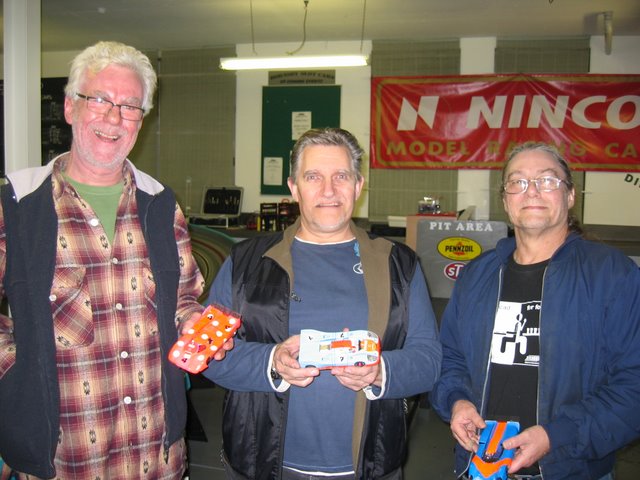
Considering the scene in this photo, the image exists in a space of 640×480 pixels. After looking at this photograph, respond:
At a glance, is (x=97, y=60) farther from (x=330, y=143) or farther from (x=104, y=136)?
(x=330, y=143)

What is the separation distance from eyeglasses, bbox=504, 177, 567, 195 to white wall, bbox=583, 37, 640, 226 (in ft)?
20.2

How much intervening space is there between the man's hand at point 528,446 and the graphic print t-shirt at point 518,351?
0.32ft

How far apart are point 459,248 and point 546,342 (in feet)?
7.13

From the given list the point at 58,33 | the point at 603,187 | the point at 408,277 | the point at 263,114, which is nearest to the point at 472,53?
the point at 603,187

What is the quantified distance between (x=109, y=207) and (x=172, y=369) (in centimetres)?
50

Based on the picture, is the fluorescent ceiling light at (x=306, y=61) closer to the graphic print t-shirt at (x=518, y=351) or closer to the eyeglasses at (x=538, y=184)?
the eyeglasses at (x=538, y=184)

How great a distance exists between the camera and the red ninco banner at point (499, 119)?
6777 millimetres

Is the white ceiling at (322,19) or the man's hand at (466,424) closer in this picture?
the man's hand at (466,424)

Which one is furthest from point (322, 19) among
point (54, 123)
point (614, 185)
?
point (614, 185)

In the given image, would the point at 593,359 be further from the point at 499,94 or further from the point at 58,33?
the point at 58,33

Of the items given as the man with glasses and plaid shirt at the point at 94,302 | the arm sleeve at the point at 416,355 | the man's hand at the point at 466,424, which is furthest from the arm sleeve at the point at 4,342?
the man's hand at the point at 466,424

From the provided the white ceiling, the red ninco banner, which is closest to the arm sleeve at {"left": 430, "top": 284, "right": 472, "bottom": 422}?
the white ceiling

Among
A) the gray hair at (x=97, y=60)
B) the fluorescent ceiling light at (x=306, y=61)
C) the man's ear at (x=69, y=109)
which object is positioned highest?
the fluorescent ceiling light at (x=306, y=61)

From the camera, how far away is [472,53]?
709 centimetres
